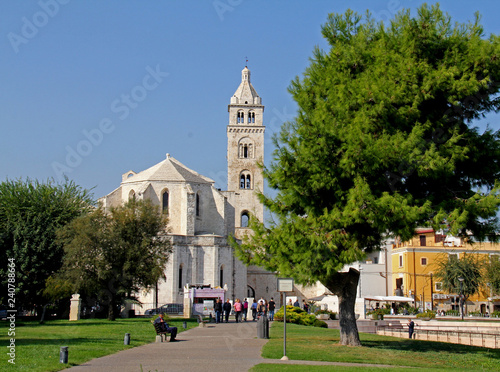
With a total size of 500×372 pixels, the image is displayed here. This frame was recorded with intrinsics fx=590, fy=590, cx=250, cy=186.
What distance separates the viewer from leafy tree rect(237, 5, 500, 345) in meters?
17.0

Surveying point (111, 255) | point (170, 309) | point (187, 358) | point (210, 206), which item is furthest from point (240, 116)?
point (187, 358)

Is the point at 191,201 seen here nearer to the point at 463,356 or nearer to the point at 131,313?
the point at 131,313

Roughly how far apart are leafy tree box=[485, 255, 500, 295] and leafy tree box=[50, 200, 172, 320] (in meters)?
30.7

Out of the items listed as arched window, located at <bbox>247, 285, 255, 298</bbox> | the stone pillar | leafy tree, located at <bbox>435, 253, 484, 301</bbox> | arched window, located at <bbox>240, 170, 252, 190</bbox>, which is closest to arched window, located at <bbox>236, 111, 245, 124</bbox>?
arched window, located at <bbox>240, 170, 252, 190</bbox>

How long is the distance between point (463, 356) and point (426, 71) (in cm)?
840

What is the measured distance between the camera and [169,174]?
63.7m

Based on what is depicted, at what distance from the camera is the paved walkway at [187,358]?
12.6 metres

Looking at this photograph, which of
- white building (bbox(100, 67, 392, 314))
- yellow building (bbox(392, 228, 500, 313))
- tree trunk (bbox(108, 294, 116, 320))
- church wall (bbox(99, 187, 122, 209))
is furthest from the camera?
church wall (bbox(99, 187, 122, 209))

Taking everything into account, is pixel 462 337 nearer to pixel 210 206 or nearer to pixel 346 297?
pixel 346 297

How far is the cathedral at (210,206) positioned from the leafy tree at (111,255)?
14.9 meters

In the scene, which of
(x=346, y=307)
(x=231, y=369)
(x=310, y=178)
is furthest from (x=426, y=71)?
(x=231, y=369)

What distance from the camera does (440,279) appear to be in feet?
174

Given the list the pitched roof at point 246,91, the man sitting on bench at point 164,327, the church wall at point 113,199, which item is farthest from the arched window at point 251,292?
the man sitting on bench at point 164,327

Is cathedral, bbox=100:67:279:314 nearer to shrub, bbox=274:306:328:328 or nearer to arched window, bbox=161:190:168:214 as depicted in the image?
arched window, bbox=161:190:168:214
